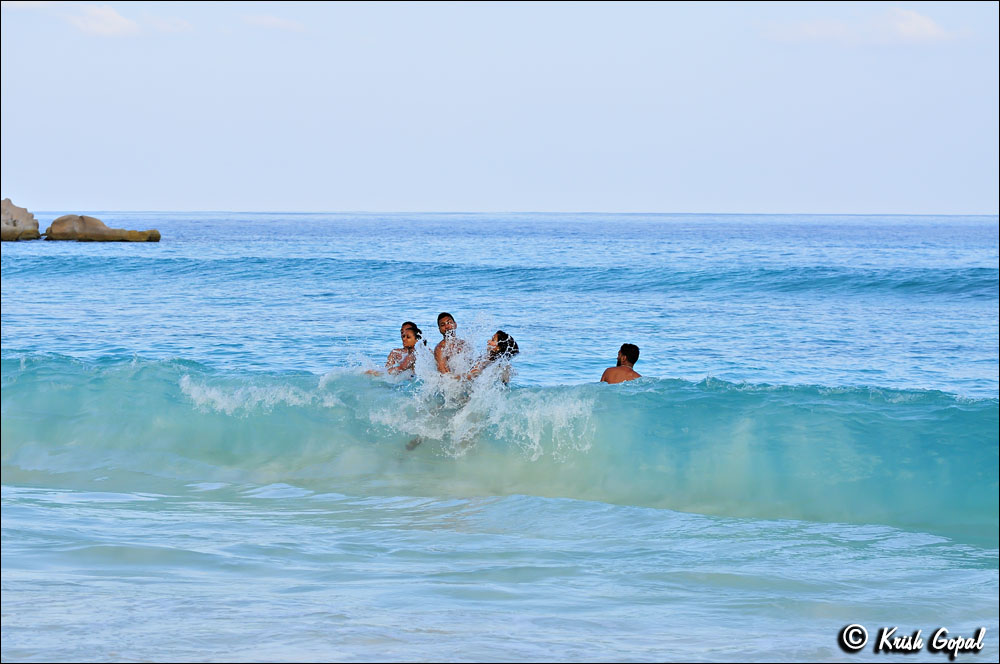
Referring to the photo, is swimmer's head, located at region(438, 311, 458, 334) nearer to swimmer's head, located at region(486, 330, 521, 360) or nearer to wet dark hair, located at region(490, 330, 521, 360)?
swimmer's head, located at region(486, 330, 521, 360)

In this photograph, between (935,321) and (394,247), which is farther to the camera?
(394,247)

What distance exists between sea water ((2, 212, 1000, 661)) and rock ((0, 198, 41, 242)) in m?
41.3

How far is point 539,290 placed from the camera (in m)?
31.7

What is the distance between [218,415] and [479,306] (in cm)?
1717

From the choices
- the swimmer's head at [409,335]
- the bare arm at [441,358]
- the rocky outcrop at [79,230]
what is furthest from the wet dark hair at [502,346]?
the rocky outcrop at [79,230]

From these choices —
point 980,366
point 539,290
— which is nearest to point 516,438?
point 980,366

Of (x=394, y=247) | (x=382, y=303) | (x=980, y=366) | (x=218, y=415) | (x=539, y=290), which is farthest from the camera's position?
(x=394, y=247)

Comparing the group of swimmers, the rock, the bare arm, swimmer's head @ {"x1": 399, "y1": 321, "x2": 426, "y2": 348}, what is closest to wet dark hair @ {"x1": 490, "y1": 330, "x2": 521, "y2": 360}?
the group of swimmers

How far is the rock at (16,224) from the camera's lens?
56.1 metres

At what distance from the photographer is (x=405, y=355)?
12.3m

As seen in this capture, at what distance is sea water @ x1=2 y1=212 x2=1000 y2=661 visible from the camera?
183 inches

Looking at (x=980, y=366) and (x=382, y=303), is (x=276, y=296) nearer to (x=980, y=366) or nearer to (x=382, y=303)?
(x=382, y=303)

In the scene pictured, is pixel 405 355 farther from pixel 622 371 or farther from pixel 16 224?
pixel 16 224

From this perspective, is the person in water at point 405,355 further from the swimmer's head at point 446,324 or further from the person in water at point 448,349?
the person in water at point 448,349
